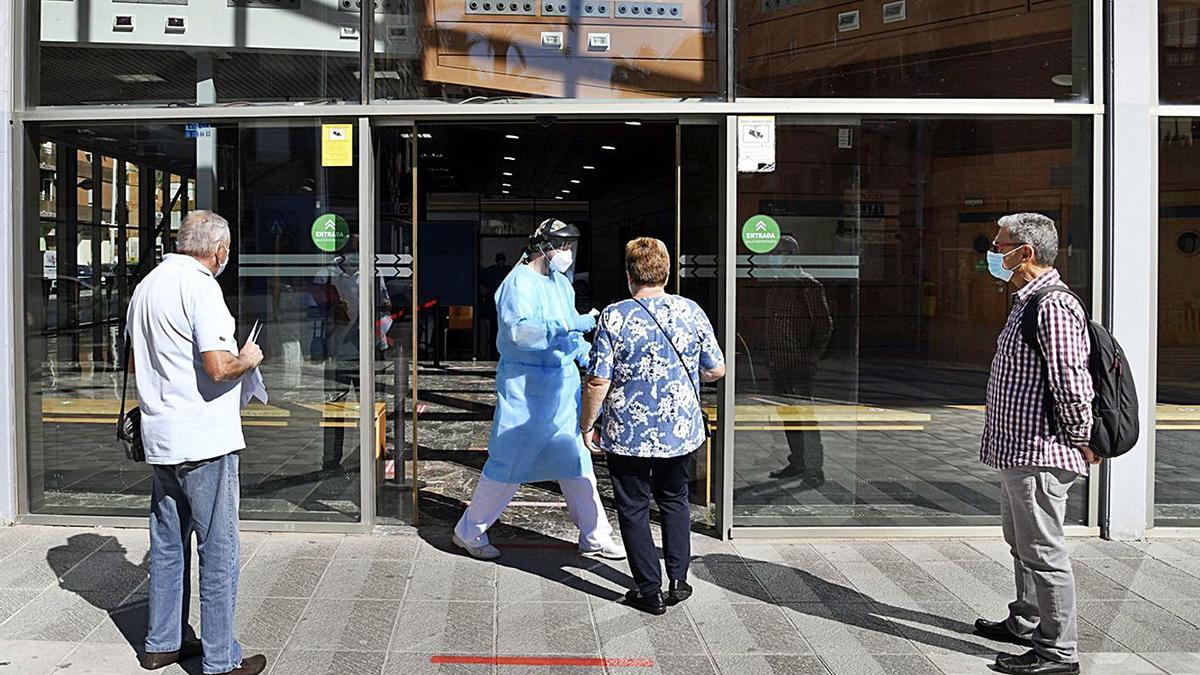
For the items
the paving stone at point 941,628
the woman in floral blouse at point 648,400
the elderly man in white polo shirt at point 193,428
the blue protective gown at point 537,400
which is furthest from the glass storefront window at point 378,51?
the paving stone at point 941,628

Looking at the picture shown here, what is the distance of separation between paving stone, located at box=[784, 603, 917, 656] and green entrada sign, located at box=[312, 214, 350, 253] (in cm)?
315

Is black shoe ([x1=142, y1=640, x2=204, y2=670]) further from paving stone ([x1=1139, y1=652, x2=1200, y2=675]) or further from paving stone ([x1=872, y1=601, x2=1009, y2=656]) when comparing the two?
paving stone ([x1=1139, y1=652, x2=1200, y2=675])

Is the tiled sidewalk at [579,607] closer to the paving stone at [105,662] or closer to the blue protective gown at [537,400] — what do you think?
the paving stone at [105,662]

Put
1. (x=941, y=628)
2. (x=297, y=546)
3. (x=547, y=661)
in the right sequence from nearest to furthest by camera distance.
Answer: (x=547, y=661) → (x=941, y=628) → (x=297, y=546)

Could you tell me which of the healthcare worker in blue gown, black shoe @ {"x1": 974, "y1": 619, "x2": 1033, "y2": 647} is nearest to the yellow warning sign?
the healthcare worker in blue gown

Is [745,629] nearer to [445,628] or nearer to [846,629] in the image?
[846,629]

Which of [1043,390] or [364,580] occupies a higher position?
[1043,390]

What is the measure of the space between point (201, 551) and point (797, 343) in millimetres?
3576

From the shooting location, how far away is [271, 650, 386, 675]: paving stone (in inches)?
168

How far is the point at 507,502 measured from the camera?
19.3 ft

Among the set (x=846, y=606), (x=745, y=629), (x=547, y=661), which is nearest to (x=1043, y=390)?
(x=846, y=606)

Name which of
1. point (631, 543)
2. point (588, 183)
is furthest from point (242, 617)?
point (588, 183)

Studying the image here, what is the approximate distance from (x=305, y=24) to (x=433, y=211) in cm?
1519

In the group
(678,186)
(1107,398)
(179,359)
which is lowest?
(1107,398)
